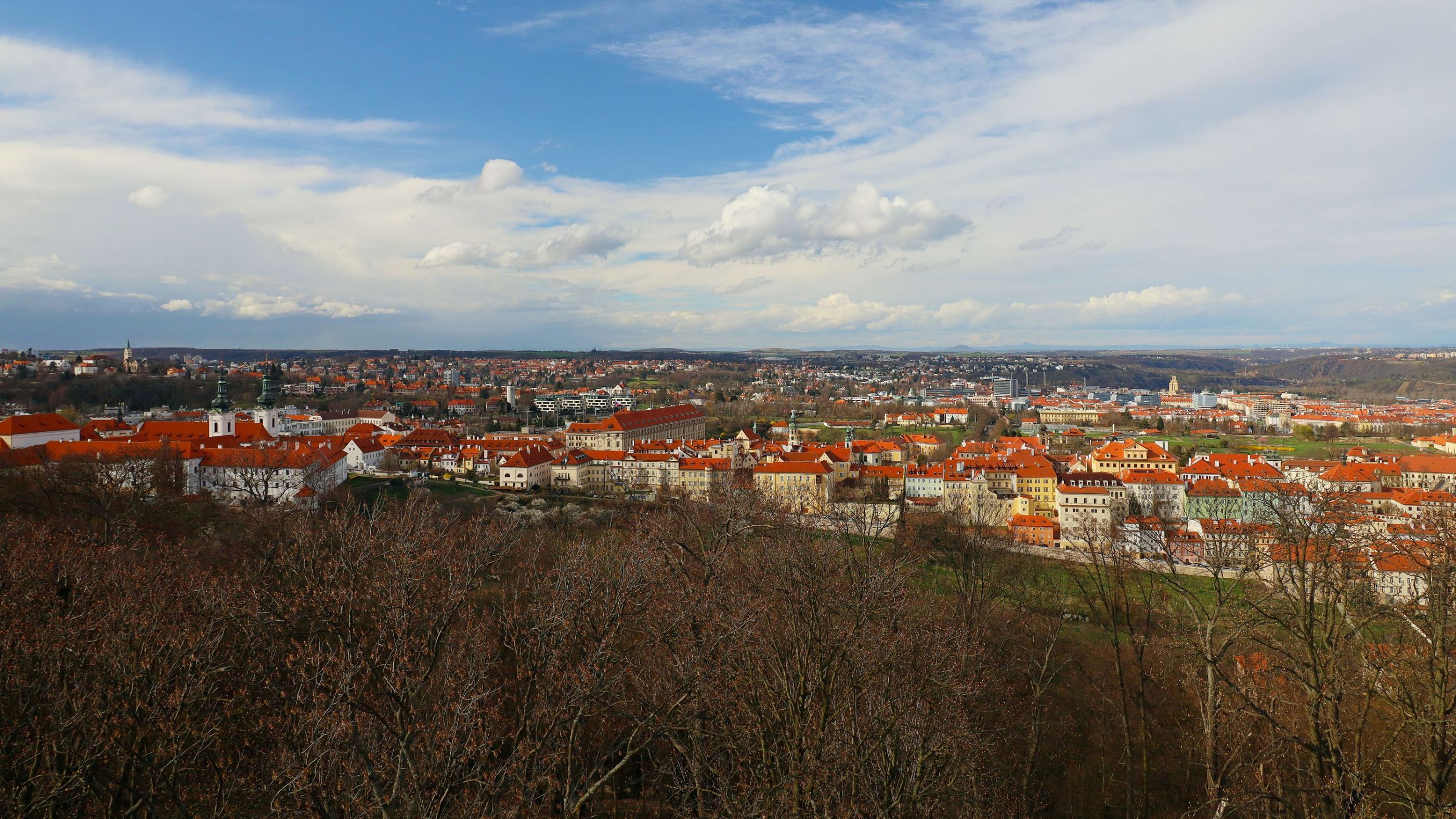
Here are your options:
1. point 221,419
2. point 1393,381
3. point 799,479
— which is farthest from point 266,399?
point 1393,381

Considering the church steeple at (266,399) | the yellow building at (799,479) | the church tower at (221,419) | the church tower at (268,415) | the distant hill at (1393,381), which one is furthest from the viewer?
the distant hill at (1393,381)

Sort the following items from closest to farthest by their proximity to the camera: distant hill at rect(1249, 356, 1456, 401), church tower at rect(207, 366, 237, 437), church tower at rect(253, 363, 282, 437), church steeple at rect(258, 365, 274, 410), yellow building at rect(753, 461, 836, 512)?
yellow building at rect(753, 461, 836, 512) < church tower at rect(207, 366, 237, 437) < church tower at rect(253, 363, 282, 437) < church steeple at rect(258, 365, 274, 410) < distant hill at rect(1249, 356, 1456, 401)

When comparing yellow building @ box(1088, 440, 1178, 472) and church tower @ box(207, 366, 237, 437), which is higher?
church tower @ box(207, 366, 237, 437)

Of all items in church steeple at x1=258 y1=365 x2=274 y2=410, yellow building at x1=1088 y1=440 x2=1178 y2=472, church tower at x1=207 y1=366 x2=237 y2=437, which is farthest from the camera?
church steeple at x1=258 y1=365 x2=274 y2=410

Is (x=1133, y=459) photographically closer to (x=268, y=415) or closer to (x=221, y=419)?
(x=221, y=419)

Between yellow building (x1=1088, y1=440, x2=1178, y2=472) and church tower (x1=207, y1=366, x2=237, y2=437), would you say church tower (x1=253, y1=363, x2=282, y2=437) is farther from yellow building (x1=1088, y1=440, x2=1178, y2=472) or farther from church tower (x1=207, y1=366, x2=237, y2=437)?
yellow building (x1=1088, y1=440, x2=1178, y2=472)

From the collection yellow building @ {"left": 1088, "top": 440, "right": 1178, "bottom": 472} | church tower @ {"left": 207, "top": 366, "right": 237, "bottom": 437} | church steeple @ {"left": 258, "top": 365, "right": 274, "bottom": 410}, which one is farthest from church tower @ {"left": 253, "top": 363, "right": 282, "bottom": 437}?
yellow building @ {"left": 1088, "top": 440, "right": 1178, "bottom": 472}

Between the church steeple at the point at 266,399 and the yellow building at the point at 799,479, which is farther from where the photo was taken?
the church steeple at the point at 266,399

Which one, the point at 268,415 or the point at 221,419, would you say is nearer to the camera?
the point at 221,419

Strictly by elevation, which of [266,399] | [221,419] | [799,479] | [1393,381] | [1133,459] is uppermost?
[266,399]

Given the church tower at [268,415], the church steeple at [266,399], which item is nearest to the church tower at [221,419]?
the church tower at [268,415]

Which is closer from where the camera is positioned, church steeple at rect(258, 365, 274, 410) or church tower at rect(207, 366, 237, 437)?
church tower at rect(207, 366, 237, 437)

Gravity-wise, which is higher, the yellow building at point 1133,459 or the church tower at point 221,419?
the church tower at point 221,419

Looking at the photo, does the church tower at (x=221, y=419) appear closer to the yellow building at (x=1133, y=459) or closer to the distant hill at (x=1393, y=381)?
the yellow building at (x=1133, y=459)
